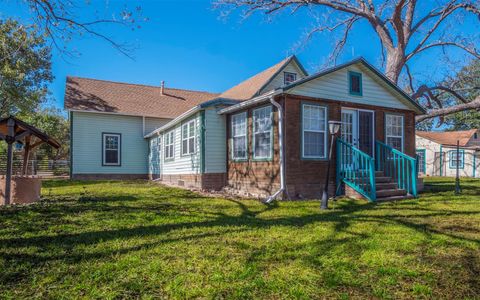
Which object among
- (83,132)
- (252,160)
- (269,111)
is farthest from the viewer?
(83,132)

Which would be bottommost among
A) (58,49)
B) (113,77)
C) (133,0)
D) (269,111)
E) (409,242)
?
(409,242)

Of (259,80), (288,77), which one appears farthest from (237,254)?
(288,77)

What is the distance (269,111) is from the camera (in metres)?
9.23

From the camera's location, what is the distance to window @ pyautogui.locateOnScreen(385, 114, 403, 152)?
10625 mm

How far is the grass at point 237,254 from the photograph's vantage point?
276 centimetres

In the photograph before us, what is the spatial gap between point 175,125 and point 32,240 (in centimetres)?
1015

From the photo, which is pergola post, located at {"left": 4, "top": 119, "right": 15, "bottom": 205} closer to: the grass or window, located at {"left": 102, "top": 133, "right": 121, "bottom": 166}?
the grass

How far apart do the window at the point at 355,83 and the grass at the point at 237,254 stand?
15.4 ft

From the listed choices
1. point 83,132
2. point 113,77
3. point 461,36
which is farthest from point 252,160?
point 113,77

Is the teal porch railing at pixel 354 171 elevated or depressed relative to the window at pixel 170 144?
depressed

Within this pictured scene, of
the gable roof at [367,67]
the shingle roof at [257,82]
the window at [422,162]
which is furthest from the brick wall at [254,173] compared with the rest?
the window at [422,162]

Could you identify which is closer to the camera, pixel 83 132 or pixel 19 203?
pixel 19 203

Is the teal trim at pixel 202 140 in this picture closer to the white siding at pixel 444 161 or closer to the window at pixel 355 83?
the window at pixel 355 83

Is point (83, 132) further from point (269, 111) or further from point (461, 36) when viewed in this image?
point (461, 36)
